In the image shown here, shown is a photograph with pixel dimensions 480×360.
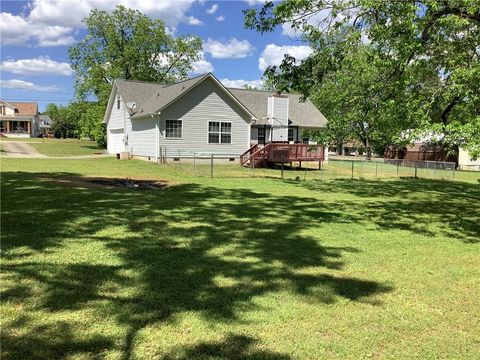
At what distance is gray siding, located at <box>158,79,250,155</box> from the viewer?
26812mm

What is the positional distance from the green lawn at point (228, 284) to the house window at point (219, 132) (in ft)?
60.1

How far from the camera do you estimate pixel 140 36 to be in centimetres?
4503

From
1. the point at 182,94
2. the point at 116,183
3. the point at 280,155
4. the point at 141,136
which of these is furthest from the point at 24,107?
the point at 116,183

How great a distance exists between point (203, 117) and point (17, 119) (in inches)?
2375

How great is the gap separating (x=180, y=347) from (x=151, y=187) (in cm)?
1104

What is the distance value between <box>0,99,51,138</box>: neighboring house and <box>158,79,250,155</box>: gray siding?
187 feet

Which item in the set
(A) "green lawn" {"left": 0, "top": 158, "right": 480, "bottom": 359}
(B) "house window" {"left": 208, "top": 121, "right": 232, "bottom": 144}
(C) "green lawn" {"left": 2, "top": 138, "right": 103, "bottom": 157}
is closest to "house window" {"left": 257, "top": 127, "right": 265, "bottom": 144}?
(B) "house window" {"left": 208, "top": 121, "right": 232, "bottom": 144}

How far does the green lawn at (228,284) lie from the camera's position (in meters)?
3.65

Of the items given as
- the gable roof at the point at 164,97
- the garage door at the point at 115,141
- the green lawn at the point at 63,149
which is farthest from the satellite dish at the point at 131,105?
the green lawn at the point at 63,149

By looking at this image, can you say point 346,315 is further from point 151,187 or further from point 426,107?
point 151,187

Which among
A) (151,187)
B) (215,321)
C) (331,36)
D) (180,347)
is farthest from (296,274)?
(151,187)

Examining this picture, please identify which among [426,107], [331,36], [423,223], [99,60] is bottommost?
[423,223]

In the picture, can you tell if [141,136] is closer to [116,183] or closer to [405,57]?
[116,183]

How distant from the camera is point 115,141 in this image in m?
36.3
